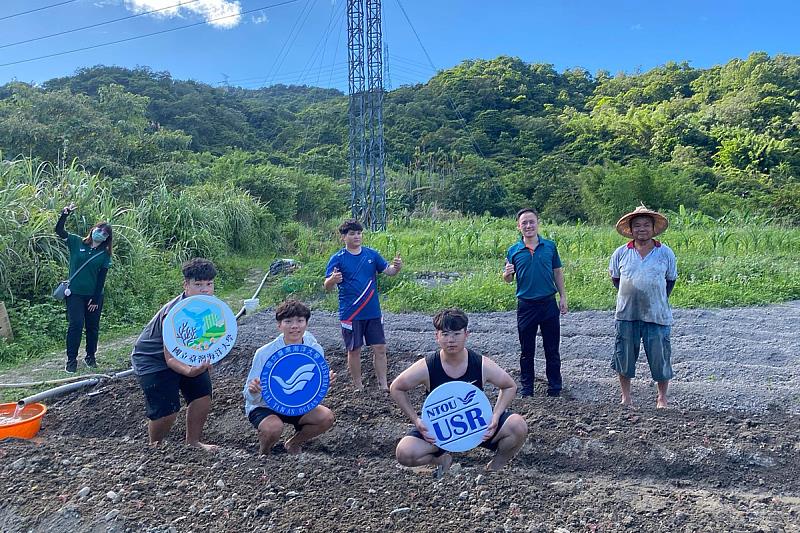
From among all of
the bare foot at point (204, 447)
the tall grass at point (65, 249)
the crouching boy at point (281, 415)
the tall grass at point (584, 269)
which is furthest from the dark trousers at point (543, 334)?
the tall grass at point (65, 249)

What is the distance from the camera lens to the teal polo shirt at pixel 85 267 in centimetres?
593

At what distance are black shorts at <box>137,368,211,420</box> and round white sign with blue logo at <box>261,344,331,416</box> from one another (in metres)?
0.55

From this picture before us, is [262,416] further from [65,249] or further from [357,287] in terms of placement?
[65,249]

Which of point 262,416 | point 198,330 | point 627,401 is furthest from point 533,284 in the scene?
point 198,330

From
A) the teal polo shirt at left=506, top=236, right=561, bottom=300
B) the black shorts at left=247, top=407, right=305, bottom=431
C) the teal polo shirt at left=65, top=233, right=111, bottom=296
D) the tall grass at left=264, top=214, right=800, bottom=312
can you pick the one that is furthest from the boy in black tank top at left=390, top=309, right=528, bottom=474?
the tall grass at left=264, top=214, right=800, bottom=312

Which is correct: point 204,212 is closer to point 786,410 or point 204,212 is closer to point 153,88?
point 786,410

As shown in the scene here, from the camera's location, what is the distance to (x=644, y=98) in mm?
44875

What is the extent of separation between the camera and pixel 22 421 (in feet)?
13.6

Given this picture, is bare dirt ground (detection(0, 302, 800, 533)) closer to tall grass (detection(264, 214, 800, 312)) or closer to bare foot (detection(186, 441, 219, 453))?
bare foot (detection(186, 441, 219, 453))

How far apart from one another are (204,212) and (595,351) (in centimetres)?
1077

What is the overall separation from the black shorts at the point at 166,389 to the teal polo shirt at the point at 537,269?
2.50 metres

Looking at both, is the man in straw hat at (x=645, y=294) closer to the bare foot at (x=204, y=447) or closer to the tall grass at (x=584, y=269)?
the bare foot at (x=204, y=447)

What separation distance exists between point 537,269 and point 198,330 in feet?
8.45

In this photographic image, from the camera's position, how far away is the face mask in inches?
231
